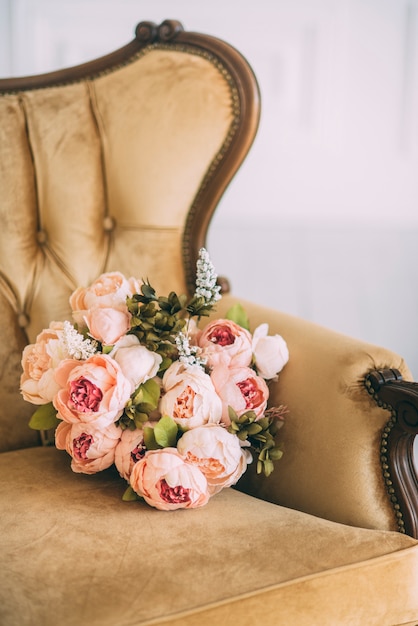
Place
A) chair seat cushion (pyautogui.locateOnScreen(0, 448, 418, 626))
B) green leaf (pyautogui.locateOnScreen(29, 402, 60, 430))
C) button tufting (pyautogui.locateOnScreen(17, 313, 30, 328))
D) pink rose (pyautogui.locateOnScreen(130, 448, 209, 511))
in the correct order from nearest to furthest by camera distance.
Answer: chair seat cushion (pyautogui.locateOnScreen(0, 448, 418, 626)), pink rose (pyautogui.locateOnScreen(130, 448, 209, 511)), green leaf (pyautogui.locateOnScreen(29, 402, 60, 430)), button tufting (pyautogui.locateOnScreen(17, 313, 30, 328))

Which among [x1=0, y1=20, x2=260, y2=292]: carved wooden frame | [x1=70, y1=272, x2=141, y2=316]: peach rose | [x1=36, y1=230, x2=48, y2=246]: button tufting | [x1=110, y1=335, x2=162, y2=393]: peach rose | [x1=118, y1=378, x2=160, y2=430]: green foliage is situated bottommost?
[x1=118, y1=378, x2=160, y2=430]: green foliage

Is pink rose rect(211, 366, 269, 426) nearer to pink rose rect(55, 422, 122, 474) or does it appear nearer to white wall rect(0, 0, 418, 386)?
pink rose rect(55, 422, 122, 474)

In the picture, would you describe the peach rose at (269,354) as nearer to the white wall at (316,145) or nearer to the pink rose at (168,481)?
the pink rose at (168,481)

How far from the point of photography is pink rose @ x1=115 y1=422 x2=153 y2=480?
2.47 ft

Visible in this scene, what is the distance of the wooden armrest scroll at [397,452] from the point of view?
0.73 metres

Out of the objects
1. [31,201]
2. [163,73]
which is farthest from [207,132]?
[31,201]

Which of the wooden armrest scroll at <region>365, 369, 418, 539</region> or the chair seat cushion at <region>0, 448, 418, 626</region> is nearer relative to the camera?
the chair seat cushion at <region>0, 448, 418, 626</region>

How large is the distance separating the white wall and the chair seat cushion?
896mm

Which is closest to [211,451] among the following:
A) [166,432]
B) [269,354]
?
[166,432]

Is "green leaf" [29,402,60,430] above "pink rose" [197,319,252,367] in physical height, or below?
below

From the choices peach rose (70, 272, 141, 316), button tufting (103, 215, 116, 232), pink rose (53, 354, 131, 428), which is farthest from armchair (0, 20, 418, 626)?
peach rose (70, 272, 141, 316)

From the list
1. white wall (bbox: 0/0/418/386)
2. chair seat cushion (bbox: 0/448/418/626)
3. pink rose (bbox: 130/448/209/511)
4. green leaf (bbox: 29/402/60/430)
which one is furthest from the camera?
A: white wall (bbox: 0/0/418/386)

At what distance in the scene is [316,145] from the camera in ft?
4.99

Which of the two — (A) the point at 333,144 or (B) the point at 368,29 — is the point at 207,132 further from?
(B) the point at 368,29
